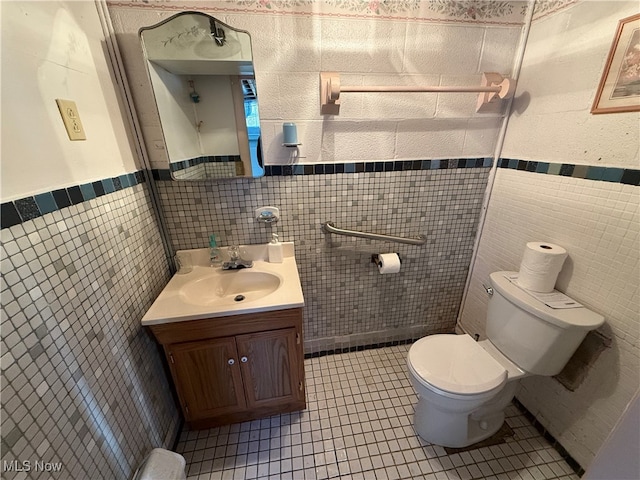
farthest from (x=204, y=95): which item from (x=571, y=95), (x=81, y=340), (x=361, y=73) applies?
(x=571, y=95)

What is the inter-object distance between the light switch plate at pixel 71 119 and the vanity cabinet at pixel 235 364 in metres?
0.73

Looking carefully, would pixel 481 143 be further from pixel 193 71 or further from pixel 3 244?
pixel 3 244

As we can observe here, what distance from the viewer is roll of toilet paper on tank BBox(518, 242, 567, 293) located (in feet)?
3.59

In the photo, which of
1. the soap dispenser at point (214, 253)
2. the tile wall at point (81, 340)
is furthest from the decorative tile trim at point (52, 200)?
the soap dispenser at point (214, 253)

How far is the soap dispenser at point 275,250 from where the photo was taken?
55.9 inches

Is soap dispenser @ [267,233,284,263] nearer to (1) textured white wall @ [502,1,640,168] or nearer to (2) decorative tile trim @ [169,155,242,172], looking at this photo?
(2) decorative tile trim @ [169,155,242,172]

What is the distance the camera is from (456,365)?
119 cm

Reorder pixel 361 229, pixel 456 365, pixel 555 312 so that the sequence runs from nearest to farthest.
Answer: pixel 555 312
pixel 456 365
pixel 361 229

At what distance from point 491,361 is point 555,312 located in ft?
1.15

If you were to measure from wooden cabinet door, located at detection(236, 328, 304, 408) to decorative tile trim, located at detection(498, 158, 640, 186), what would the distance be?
137cm

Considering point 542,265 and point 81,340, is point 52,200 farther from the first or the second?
point 542,265

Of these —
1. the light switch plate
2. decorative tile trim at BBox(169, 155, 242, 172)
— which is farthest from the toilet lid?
the light switch plate

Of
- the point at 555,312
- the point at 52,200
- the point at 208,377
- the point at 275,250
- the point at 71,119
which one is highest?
the point at 71,119

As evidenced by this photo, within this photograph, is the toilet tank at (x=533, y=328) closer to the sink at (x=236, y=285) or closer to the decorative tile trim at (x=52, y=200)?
the sink at (x=236, y=285)
